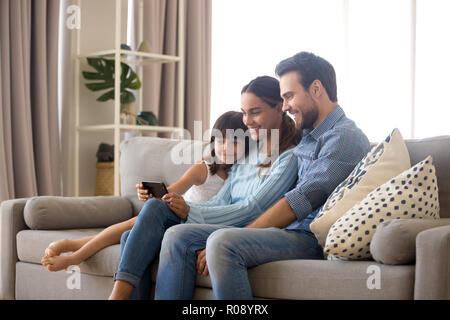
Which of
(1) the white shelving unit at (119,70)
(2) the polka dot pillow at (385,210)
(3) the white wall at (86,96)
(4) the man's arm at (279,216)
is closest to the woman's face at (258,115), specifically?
(4) the man's arm at (279,216)

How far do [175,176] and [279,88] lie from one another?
793 millimetres

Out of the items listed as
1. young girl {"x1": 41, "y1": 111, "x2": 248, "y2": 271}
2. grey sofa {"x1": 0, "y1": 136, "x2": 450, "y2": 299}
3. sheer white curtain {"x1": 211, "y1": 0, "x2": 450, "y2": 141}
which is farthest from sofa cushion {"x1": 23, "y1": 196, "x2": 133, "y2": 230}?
sheer white curtain {"x1": 211, "y1": 0, "x2": 450, "y2": 141}

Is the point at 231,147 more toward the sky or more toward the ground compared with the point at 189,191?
more toward the sky

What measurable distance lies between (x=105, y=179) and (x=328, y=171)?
95.0 inches

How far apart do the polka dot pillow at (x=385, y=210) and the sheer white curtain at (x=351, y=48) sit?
3192mm

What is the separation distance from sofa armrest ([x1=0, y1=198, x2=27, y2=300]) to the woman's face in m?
1.11

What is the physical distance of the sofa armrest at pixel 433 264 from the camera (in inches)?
60.4

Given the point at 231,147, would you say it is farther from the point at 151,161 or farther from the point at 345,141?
the point at 151,161

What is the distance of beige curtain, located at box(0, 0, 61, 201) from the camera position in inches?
146

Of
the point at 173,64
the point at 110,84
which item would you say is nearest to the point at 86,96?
the point at 110,84

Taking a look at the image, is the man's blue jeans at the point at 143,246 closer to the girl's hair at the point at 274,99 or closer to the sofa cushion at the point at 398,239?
the girl's hair at the point at 274,99

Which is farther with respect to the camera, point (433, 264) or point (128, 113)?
point (128, 113)

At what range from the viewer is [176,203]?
2123 millimetres
